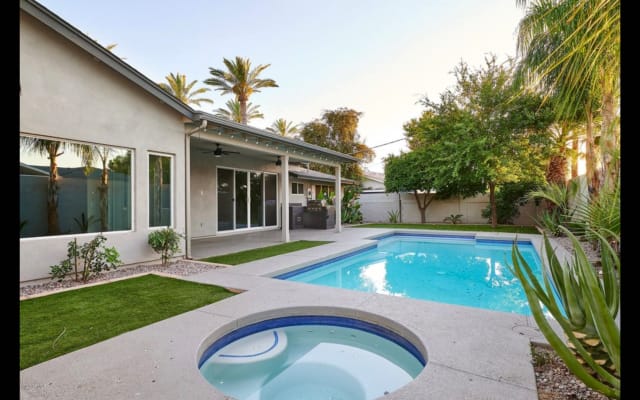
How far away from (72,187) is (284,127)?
89.7ft

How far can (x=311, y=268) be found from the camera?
8.07 meters

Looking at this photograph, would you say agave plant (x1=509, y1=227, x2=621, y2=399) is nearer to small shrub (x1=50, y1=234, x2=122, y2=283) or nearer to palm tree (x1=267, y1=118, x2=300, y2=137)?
small shrub (x1=50, y1=234, x2=122, y2=283)

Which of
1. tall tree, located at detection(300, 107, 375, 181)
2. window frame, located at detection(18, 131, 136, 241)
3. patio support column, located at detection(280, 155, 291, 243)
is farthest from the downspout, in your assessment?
tall tree, located at detection(300, 107, 375, 181)

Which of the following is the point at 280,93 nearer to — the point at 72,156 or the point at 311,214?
the point at 311,214

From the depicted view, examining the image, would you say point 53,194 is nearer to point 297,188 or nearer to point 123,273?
point 123,273

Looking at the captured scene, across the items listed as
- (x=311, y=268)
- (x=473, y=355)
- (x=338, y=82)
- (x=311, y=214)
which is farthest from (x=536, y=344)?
(x=338, y=82)

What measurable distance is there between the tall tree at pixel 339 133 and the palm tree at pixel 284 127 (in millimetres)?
1312

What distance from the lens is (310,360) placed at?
13.0 ft

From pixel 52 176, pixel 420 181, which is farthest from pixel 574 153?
pixel 52 176

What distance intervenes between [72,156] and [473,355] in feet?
24.0

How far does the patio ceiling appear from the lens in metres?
7.85

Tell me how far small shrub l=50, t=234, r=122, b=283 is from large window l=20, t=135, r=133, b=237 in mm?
384
